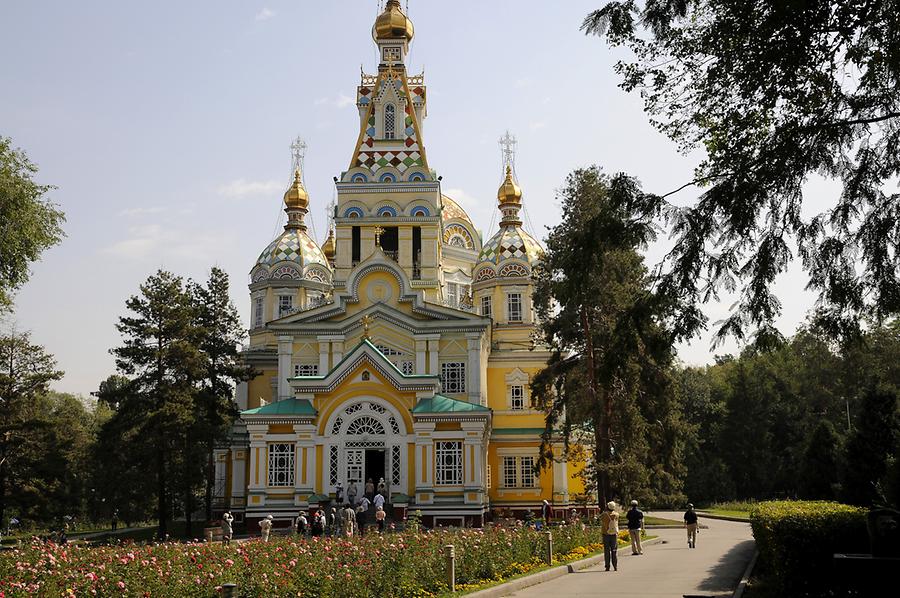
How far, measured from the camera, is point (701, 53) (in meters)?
11.4

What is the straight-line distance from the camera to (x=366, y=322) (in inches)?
1337

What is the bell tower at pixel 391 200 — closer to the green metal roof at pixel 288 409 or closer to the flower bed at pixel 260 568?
the green metal roof at pixel 288 409

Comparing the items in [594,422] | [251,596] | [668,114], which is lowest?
[251,596]

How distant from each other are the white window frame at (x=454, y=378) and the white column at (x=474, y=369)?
222 mm

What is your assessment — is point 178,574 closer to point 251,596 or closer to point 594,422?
point 251,596

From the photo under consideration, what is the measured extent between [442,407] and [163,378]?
1246cm

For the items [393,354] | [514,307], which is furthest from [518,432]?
[514,307]


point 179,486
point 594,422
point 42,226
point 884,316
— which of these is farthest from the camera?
point 179,486

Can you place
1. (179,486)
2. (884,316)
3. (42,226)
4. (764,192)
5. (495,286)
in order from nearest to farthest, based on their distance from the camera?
(764,192) → (884,316) → (42,226) → (179,486) → (495,286)

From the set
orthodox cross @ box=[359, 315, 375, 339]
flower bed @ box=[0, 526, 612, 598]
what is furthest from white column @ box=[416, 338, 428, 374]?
flower bed @ box=[0, 526, 612, 598]

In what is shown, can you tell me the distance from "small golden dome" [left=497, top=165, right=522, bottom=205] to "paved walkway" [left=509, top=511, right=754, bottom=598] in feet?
84.0

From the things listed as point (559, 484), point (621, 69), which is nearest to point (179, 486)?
point (559, 484)

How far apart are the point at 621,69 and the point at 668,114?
0.84 metres

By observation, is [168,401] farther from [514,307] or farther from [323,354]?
[514,307]
